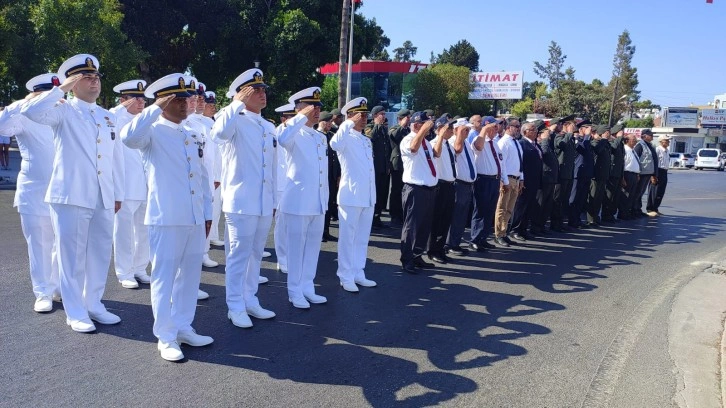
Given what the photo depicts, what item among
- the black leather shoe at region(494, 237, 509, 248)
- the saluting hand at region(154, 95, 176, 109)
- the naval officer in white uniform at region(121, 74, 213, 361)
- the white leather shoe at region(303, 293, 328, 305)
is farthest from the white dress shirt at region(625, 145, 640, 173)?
the saluting hand at region(154, 95, 176, 109)

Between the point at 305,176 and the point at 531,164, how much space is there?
556cm

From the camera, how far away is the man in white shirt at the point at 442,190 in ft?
25.0

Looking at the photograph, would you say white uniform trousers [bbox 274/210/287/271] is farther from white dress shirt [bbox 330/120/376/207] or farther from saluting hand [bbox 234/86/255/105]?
saluting hand [bbox 234/86/255/105]

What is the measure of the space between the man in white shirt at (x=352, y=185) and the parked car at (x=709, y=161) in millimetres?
43801

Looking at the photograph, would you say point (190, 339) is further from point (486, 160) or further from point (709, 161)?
point (709, 161)

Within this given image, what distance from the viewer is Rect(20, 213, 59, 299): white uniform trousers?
5387 mm

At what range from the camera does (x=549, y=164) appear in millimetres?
10391

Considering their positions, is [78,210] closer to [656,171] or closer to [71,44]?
[656,171]

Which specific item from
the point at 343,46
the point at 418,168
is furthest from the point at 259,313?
the point at 343,46

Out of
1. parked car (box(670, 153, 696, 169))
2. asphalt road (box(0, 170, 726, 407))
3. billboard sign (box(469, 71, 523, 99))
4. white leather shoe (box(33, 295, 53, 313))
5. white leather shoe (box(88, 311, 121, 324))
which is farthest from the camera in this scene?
billboard sign (box(469, 71, 523, 99))

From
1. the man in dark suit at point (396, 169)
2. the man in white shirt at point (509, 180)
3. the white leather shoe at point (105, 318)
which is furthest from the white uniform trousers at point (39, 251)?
the man in white shirt at point (509, 180)

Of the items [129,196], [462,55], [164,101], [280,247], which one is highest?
[462,55]

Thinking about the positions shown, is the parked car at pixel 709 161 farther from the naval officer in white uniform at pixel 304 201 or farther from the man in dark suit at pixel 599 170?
the naval officer in white uniform at pixel 304 201

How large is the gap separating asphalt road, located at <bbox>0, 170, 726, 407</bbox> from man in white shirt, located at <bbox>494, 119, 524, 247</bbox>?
2.00 metres
